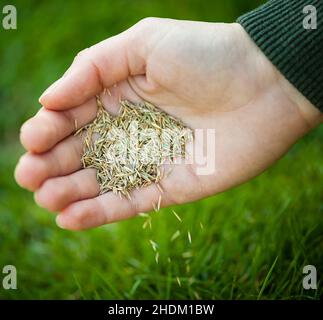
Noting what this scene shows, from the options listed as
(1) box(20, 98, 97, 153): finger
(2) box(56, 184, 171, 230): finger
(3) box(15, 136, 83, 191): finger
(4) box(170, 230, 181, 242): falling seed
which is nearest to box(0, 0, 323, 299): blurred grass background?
(4) box(170, 230, 181, 242): falling seed

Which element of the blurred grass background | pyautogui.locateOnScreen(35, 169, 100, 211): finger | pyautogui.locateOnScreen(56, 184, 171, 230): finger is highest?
pyautogui.locateOnScreen(35, 169, 100, 211): finger

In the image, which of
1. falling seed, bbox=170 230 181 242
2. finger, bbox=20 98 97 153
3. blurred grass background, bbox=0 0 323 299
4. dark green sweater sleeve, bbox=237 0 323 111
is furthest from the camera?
falling seed, bbox=170 230 181 242

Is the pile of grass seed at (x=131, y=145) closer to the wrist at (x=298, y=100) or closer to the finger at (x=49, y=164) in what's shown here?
the finger at (x=49, y=164)

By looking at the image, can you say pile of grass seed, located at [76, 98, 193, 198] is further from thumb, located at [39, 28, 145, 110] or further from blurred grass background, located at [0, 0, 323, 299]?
blurred grass background, located at [0, 0, 323, 299]

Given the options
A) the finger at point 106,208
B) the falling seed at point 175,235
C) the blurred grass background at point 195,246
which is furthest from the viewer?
the falling seed at point 175,235

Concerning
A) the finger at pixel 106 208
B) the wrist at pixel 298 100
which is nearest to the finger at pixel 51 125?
the finger at pixel 106 208

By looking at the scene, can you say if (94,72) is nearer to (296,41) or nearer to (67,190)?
(67,190)
